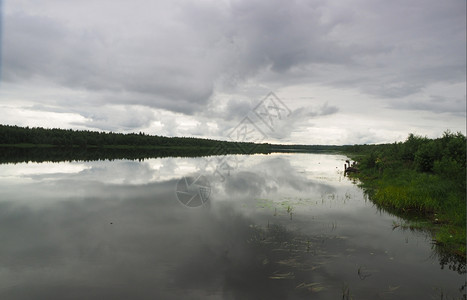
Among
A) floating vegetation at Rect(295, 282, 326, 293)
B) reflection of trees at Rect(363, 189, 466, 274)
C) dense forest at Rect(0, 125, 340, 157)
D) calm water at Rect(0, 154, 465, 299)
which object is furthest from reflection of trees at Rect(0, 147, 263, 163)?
reflection of trees at Rect(363, 189, 466, 274)

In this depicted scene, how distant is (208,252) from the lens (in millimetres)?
10312

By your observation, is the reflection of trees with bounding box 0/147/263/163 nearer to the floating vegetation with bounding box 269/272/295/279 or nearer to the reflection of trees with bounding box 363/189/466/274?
the floating vegetation with bounding box 269/272/295/279

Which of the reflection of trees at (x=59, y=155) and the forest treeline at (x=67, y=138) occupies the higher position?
the forest treeline at (x=67, y=138)

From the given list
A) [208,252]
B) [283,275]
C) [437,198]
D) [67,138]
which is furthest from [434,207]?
[67,138]

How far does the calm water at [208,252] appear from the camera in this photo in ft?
25.8

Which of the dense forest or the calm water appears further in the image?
the dense forest

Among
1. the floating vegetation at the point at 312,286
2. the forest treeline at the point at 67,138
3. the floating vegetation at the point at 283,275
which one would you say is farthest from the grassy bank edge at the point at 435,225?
the forest treeline at the point at 67,138

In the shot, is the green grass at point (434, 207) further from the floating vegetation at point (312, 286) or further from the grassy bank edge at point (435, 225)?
the floating vegetation at point (312, 286)

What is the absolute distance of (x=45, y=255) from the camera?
9.70 m

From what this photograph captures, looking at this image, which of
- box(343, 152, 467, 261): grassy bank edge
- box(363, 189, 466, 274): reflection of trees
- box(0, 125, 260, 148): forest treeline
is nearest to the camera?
box(363, 189, 466, 274): reflection of trees

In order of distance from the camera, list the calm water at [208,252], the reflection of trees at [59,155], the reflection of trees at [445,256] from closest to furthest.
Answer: the calm water at [208,252] < the reflection of trees at [445,256] < the reflection of trees at [59,155]

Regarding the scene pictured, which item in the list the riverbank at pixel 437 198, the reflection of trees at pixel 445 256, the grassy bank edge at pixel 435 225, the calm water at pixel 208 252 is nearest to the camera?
the calm water at pixel 208 252

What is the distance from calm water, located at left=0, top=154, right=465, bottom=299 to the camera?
786cm

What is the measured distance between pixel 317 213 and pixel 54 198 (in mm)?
17910
